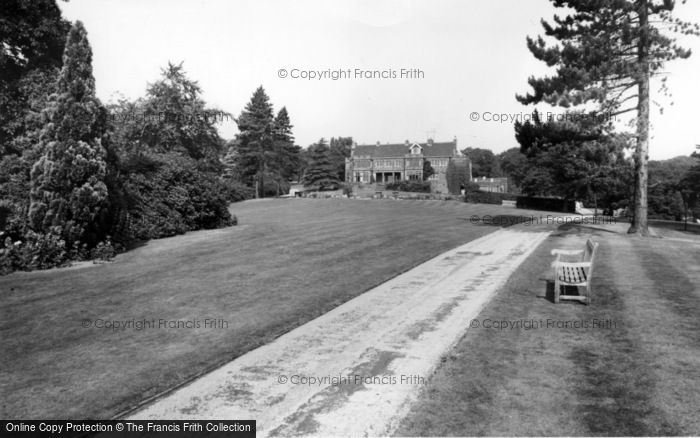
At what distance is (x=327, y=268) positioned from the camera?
45.4 ft

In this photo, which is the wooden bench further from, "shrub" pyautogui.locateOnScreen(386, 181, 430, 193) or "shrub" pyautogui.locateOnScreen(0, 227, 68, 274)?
"shrub" pyautogui.locateOnScreen(386, 181, 430, 193)

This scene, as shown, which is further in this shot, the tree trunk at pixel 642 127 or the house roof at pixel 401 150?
the house roof at pixel 401 150

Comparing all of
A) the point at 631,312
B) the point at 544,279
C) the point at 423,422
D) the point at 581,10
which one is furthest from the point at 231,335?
the point at 581,10

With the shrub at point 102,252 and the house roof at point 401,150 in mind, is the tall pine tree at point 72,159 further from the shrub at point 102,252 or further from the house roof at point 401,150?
the house roof at point 401,150

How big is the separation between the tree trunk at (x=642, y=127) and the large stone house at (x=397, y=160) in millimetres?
76413

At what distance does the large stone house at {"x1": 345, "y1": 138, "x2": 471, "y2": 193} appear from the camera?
102625mm

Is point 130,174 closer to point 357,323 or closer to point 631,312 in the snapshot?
point 357,323

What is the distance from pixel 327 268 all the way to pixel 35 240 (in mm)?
8426

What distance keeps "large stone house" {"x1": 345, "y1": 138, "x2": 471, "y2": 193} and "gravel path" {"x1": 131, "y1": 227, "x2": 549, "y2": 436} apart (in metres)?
90.4

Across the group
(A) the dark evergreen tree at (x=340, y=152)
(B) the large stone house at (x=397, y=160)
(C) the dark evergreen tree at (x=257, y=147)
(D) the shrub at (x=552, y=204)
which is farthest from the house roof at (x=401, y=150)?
(D) the shrub at (x=552, y=204)

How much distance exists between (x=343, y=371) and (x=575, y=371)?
3.19 m

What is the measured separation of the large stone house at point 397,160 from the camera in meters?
103

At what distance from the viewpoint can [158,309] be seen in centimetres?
964

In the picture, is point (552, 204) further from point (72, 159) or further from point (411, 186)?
point (72, 159)
